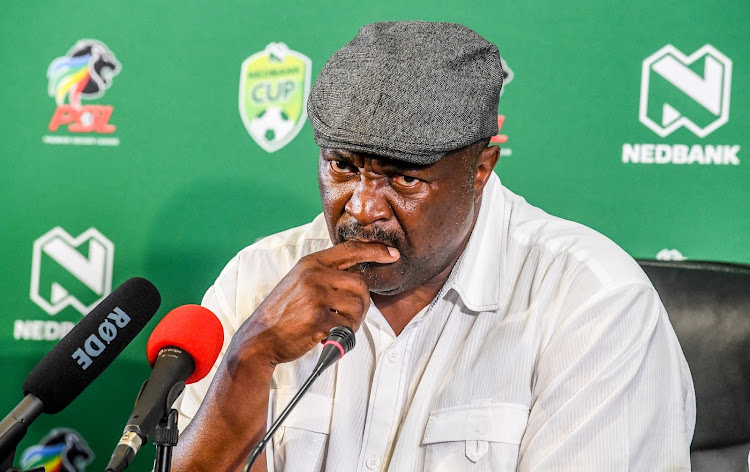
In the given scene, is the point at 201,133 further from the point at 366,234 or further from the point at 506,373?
the point at 506,373

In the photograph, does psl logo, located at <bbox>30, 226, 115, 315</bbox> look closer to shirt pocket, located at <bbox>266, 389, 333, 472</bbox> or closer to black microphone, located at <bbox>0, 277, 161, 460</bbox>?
shirt pocket, located at <bbox>266, 389, 333, 472</bbox>

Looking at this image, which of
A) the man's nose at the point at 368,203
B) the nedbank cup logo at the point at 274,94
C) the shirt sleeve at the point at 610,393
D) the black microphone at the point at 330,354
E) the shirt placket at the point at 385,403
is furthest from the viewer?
the nedbank cup logo at the point at 274,94

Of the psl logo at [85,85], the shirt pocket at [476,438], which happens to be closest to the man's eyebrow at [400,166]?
the shirt pocket at [476,438]

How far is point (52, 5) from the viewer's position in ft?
8.69

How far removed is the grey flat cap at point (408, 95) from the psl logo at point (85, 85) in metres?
1.10

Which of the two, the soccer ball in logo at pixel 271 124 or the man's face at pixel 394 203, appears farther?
the soccer ball in logo at pixel 271 124

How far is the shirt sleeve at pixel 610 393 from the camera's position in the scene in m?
1.58

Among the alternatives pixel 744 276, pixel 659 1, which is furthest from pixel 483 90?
pixel 659 1

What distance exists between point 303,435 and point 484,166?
663 mm

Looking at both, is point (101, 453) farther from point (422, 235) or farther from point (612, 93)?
point (612, 93)

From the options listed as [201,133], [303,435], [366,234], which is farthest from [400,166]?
[201,133]

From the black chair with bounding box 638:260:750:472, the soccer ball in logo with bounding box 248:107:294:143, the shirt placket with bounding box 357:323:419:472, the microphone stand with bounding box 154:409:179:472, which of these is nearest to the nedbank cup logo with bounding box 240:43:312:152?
the soccer ball in logo with bounding box 248:107:294:143

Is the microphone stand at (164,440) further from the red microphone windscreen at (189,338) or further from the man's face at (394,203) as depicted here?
the man's face at (394,203)

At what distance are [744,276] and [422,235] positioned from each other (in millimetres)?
702
